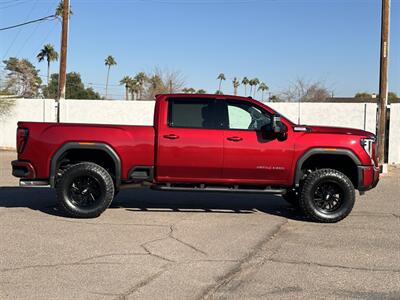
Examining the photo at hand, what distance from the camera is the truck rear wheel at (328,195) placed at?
820 cm

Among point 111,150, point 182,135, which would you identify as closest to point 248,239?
point 182,135

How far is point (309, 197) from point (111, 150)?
11.0 ft

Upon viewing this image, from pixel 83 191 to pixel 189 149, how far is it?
6.28ft

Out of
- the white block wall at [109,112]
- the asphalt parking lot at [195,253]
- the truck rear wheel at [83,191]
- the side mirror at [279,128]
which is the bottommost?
the asphalt parking lot at [195,253]

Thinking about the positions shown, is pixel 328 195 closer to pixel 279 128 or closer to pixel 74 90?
pixel 279 128

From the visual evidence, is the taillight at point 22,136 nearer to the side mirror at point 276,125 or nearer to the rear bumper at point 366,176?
the side mirror at point 276,125

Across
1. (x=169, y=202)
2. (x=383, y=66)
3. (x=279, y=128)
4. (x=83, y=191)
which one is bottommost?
(x=169, y=202)

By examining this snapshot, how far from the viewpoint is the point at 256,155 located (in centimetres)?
820

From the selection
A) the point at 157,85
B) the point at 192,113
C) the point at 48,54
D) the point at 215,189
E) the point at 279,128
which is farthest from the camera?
the point at 48,54

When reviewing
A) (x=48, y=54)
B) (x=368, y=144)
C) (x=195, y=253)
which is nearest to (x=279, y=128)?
(x=368, y=144)

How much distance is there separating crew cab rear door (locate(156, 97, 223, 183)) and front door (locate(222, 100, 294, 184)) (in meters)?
0.17

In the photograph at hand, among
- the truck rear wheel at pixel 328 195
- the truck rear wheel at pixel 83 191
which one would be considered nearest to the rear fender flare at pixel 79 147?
the truck rear wheel at pixel 83 191

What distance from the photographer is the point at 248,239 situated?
275 inches

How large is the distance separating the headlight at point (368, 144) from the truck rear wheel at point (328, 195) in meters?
0.59
